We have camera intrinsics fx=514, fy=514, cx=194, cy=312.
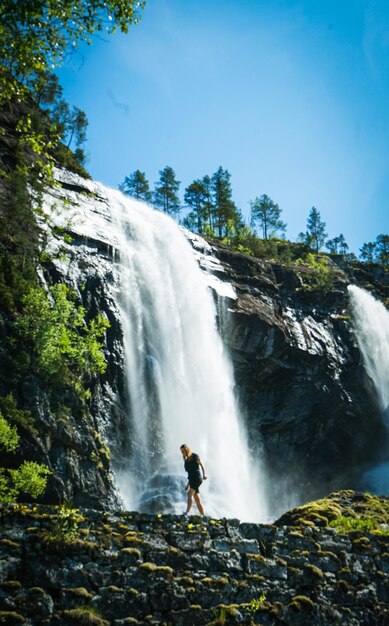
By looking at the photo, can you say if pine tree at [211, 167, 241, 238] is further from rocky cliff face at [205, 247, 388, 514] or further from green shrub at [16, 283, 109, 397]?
green shrub at [16, 283, 109, 397]

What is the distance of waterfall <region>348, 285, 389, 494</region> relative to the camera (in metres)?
35.5

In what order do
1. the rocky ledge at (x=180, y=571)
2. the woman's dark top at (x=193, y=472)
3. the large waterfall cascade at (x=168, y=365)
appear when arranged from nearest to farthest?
the rocky ledge at (x=180, y=571) < the woman's dark top at (x=193, y=472) < the large waterfall cascade at (x=168, y=365)

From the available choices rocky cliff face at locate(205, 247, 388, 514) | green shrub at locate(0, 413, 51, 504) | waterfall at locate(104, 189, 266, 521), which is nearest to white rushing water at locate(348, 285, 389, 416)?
rocky cliff face at locate(205, 247, 388, 514)

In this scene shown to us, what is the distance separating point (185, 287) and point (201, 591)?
2283 centimetres

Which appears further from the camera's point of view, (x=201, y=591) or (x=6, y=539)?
Result: (x=201, y=591)

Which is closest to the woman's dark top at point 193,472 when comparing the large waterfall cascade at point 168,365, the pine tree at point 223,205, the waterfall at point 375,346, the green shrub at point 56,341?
the green shrub at point 56,341

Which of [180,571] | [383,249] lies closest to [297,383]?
[180,571]

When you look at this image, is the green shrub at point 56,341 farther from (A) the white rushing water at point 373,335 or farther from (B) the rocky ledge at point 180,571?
(A) the white rushing water at point 373,335

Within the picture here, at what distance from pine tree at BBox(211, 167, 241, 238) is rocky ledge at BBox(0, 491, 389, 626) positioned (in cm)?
5375

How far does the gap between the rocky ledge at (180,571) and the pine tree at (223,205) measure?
53.7 meters

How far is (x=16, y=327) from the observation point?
1712 centimetres

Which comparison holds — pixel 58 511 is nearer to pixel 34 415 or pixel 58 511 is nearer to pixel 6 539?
pixel 6 539

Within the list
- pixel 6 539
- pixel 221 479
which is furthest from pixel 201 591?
pixel 221 479

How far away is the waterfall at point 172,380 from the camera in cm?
2178
